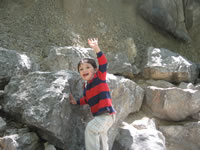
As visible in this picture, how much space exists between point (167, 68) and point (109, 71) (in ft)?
3.98

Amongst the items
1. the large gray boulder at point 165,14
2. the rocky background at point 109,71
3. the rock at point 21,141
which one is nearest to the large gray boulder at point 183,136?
the rocky background at point 109,71

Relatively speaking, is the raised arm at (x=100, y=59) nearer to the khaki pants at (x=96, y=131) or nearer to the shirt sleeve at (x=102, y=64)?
the shirt sleeve at (x=102, y=64)

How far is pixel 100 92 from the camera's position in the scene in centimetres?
236

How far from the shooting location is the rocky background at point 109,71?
2463mm

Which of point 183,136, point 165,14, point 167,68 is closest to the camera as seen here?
point 183,136

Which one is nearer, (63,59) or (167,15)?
(63,59)

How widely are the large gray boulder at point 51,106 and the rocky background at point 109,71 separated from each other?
1 cm

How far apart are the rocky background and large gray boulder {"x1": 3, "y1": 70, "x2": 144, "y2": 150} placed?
11 mm

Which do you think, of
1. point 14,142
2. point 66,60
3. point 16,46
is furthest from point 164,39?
point 14,142

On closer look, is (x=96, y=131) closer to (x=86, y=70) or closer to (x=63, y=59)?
(x=86, y=70)

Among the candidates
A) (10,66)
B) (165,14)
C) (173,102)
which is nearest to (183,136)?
(173,102)

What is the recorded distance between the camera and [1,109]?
2.68 m

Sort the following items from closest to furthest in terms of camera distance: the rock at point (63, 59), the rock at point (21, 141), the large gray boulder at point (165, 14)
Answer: the rock at point (21, 141)
the rock at point (63, 59)
the large gray boulder at point (165, 14)

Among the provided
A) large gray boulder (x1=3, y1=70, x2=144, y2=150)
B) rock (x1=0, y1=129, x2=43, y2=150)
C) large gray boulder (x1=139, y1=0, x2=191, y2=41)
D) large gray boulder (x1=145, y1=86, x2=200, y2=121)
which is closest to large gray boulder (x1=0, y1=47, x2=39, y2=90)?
large gray boulder (x1=3, y1=70, x2=144, y2=150)
